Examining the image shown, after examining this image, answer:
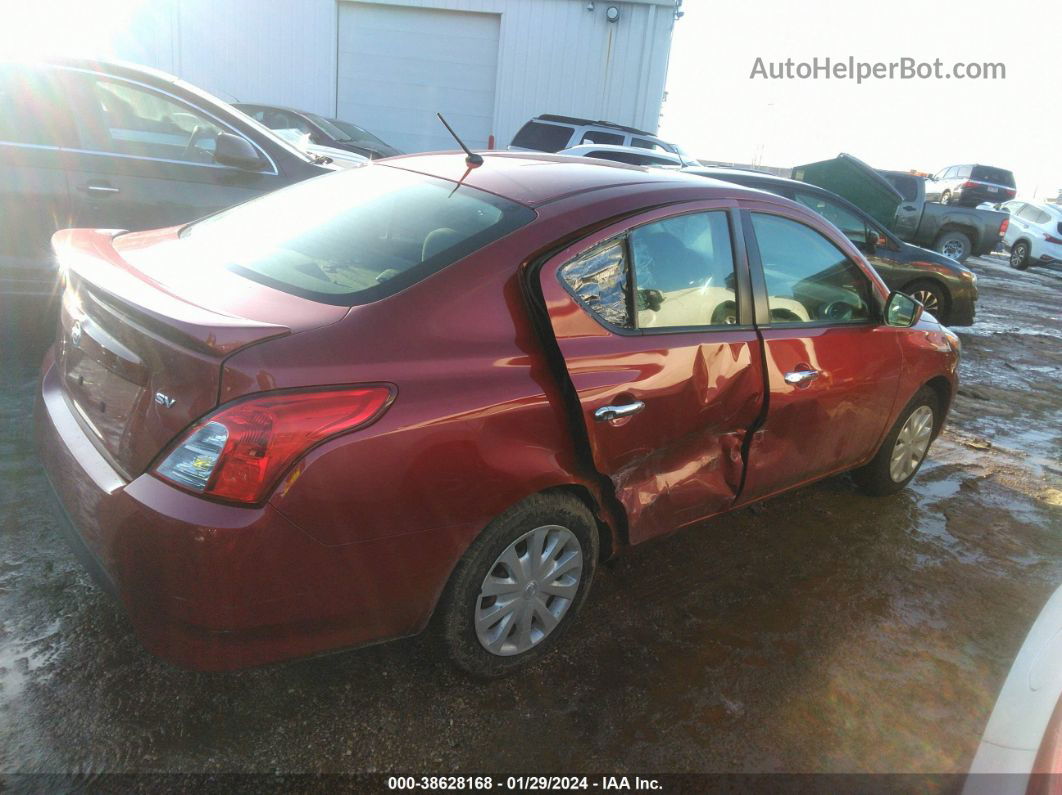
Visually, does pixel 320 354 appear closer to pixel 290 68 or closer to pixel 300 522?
pixel 300 522

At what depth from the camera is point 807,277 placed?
10.8ft

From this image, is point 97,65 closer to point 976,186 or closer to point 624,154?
point 624,154

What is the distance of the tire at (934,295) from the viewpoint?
8312mm

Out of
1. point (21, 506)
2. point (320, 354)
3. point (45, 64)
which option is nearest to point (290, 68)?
point (45, 64)

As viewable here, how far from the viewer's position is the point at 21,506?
3.15 meters

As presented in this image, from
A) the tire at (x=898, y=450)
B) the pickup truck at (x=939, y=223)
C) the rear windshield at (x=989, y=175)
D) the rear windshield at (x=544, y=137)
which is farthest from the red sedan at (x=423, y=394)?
the rear windshield at (x=989, y=175)

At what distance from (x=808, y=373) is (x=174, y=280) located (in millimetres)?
2329

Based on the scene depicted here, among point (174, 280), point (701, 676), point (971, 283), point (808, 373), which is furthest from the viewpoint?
point (971, 283)

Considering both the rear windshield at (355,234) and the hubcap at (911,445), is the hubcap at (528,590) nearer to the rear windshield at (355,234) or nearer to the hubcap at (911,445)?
the rear windshield at (355,234)

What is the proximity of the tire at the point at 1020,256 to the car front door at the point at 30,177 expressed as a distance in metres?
20.2

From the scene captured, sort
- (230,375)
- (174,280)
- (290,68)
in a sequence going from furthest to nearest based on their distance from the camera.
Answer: (290,68) < (174,280) < (230,375)

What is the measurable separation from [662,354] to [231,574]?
1.47 meters

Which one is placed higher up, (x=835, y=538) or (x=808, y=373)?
(x=808, y=373)

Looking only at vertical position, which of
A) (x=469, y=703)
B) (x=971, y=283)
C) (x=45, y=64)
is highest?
(x=45, y=64)
